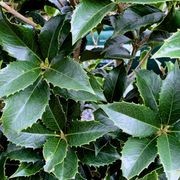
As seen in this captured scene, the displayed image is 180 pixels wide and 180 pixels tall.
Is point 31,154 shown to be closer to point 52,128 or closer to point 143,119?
point 52,128

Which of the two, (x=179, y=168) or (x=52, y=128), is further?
(x=52, y=128)

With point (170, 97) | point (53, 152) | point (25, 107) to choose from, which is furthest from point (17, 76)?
→ point (170, 97)

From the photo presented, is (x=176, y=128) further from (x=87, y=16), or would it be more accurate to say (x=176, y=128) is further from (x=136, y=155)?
(x=87, y=16)

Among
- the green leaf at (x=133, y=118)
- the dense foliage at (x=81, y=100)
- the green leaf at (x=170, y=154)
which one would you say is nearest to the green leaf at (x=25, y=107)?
the dense foliage at (x=81, y=100)

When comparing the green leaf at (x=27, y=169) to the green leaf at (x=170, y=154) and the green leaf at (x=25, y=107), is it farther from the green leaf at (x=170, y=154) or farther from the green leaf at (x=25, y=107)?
the green leaf at (x=170, y=154)

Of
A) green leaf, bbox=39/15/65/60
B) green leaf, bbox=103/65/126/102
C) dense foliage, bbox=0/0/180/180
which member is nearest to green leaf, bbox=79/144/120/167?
dense foliage, bbox=0/0/180/180

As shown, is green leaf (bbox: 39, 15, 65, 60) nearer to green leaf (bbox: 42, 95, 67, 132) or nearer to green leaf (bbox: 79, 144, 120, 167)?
green leaf (bbox: 42, 95, 67, 132)

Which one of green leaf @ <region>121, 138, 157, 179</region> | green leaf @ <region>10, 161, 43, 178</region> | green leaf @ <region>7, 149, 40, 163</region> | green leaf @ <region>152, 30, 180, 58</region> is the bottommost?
green leaf @ <region>10, 161, 43, 178</region>

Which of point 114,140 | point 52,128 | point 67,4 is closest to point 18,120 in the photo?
point 52,128
